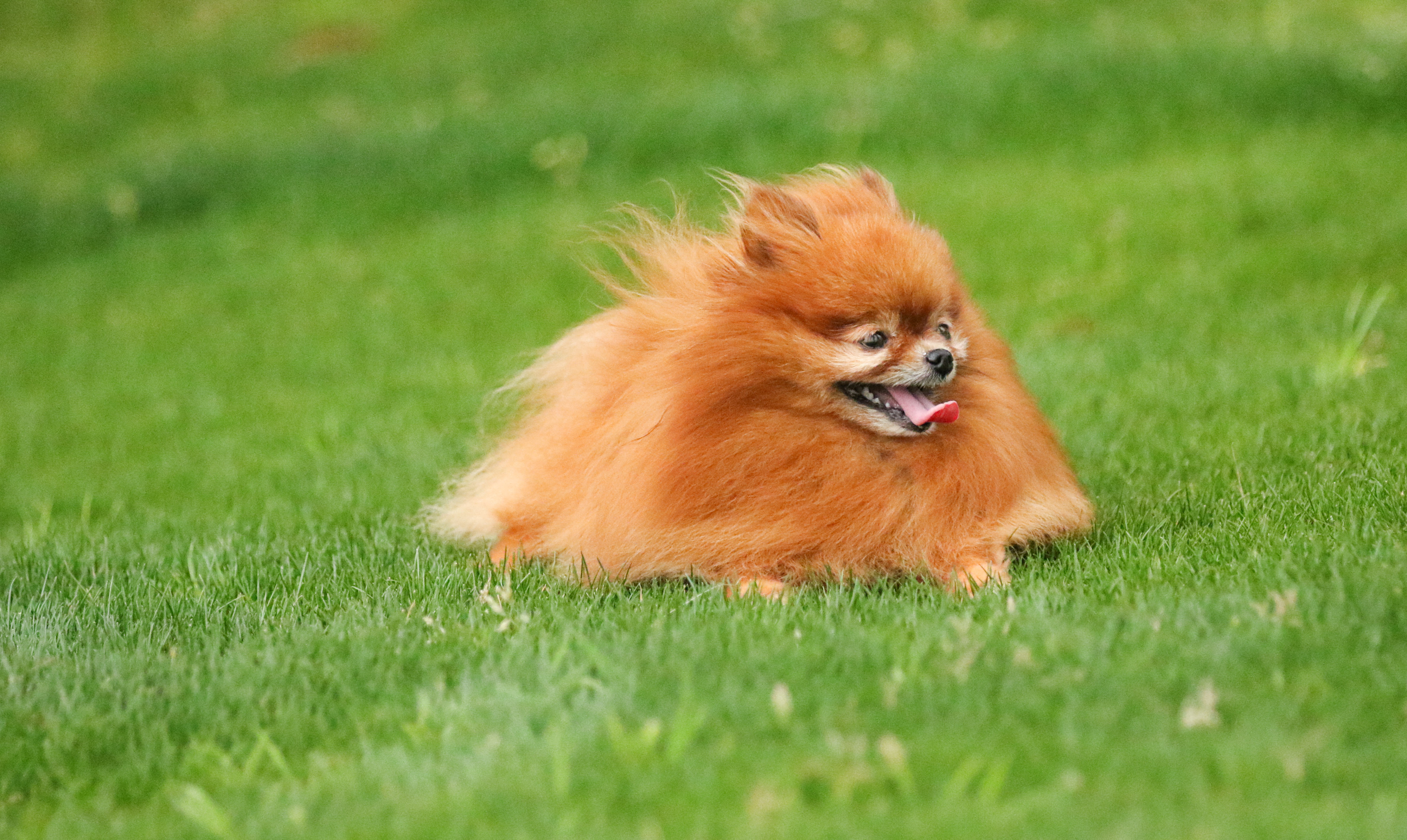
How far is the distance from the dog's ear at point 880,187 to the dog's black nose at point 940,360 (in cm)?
60

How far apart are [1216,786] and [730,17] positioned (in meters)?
14.9

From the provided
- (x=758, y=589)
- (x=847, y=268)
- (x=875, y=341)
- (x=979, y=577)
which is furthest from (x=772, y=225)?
(x=979, y=577)

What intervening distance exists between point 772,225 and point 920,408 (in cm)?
70

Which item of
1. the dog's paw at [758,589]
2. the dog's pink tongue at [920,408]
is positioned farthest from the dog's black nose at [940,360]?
the dog's paw at [758,589]

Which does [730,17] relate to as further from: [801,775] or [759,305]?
[801,775]

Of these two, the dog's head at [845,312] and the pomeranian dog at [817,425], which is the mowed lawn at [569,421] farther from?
the dog's head at [845,312]

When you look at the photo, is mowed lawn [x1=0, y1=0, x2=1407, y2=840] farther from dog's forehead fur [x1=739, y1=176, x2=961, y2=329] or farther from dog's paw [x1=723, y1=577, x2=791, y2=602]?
dog's forehead fur [x1=739, y1=176, x2=961, y2=329]

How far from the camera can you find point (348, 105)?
1593cm

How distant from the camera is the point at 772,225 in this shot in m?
4.33

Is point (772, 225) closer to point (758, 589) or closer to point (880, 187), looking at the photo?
point (880, 187)

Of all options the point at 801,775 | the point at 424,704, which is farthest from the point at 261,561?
the point at 801,775

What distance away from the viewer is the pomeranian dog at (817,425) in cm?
425

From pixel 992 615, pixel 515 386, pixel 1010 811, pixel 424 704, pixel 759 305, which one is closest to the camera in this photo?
pixel 1010 811

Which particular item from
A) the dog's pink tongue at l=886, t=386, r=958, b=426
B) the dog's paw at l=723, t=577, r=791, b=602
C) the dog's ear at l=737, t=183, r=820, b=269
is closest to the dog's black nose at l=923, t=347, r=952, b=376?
the dog's pink tongue at l=886, t=386, r=958, b=426
